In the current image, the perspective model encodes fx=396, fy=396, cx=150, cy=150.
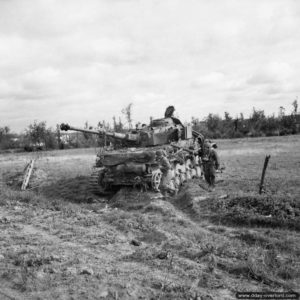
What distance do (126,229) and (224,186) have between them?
5.21 meters

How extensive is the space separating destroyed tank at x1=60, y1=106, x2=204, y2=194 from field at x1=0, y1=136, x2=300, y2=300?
2.10ft

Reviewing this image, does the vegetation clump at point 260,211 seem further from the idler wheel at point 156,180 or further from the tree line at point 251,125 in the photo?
the tree line at point 251,125

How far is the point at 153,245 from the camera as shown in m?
6.97

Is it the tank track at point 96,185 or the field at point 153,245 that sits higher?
the tank track at point 96,185

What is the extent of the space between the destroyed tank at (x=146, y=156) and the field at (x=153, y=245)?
64cm

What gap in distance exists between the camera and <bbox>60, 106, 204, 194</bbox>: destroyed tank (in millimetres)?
12195

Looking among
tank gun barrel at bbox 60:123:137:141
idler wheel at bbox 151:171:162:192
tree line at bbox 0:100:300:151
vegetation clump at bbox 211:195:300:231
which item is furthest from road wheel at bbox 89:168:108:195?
tree line at bbox 0:100:300:151

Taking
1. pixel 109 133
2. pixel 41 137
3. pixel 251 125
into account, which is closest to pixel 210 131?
pixel 251 125

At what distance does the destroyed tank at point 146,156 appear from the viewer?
40.0ft

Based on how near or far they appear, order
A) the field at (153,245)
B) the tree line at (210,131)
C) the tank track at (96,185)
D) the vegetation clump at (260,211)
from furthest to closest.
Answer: the tree line at (210,131) → the tank track at (96,185) → the vegetation clump at (260,211) → the field at (153,245)

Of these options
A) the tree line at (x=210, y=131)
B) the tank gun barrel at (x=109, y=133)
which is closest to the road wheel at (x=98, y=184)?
the tank gun barrel at (x=109, y=133)

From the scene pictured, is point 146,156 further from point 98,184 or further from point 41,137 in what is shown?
point 41,137

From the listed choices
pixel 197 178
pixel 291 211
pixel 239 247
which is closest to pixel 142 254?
pixel 239 247

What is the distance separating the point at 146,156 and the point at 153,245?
5.43 m
